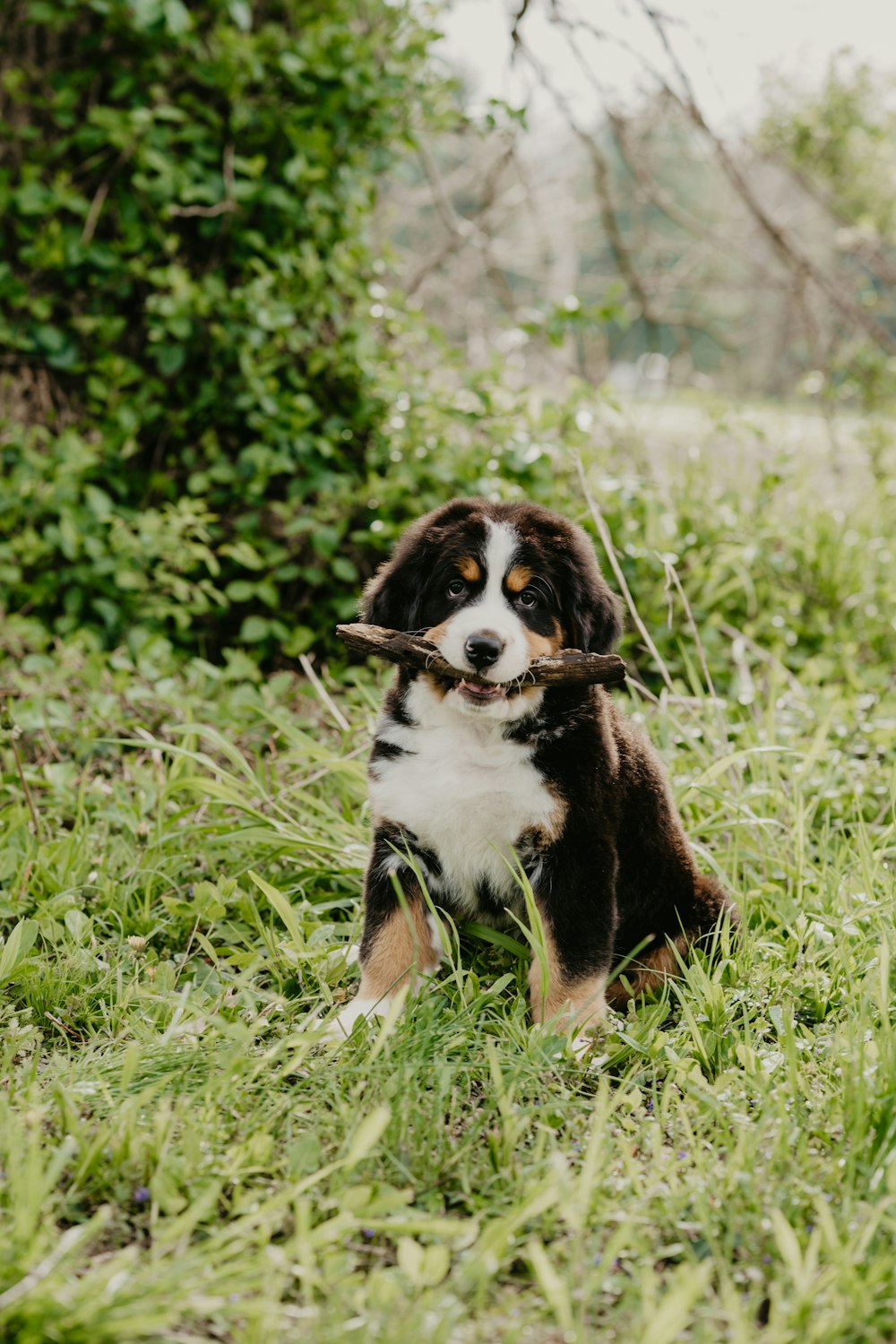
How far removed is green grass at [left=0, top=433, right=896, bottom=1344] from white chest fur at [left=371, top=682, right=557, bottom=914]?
0.25m

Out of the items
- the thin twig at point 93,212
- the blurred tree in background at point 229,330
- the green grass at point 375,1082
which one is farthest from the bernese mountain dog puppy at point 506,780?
the thin twig at point 93,212

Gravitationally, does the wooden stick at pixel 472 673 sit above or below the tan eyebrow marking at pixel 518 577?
below

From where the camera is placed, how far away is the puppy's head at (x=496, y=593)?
2672mm

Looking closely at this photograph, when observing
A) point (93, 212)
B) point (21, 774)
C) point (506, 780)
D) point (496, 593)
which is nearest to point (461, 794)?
point (506, 780)

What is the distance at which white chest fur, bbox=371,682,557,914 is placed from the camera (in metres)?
2.72

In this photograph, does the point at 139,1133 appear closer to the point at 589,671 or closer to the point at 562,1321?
the point at 562,1321

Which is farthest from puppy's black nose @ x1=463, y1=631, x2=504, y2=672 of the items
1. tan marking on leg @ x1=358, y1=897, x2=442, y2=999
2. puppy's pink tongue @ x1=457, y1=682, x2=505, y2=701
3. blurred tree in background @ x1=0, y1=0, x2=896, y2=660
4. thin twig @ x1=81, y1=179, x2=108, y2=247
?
thin twig @ x1=81, y1=179, x2=108, y2=247

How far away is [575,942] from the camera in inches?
105

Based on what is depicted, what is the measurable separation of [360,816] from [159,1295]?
6.44 ft

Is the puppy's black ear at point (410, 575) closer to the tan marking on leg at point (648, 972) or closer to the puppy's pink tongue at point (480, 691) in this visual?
the puppy's pink tongue at point (480, 691)

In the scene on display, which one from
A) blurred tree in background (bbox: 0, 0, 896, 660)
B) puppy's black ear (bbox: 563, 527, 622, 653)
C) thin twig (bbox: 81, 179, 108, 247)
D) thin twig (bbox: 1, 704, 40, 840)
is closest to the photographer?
puppy's black ear (bbox: 563, 527, 622, 653)

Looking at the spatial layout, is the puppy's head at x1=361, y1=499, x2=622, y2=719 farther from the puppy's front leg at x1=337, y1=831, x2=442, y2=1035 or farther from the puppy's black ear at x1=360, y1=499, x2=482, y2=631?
the puppy's front leg at x1=337, y1=831, x2=442, y2=1035

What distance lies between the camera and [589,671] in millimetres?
2740

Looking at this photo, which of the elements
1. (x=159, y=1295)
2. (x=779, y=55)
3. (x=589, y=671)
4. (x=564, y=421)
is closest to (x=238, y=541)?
(x=564, y=421)
